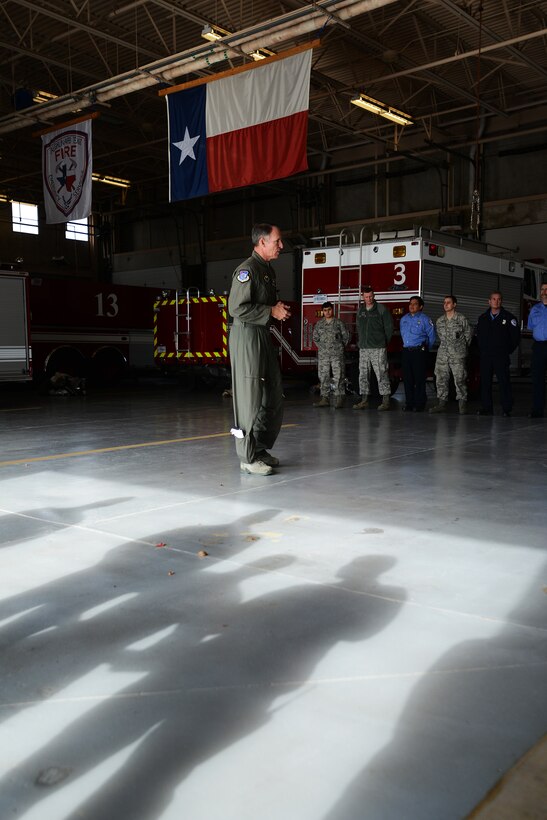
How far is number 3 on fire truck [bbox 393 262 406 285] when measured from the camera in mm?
11828

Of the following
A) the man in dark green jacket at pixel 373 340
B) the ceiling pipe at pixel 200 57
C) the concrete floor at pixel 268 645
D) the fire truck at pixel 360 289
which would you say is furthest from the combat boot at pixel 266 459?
the ceiling pipe at pixel 200 57

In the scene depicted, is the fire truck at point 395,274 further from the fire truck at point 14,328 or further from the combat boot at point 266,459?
the combat boot at point 266,459

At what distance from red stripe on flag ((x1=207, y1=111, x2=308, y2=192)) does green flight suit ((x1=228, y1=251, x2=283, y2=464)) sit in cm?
575

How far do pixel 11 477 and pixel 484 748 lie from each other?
182 inches

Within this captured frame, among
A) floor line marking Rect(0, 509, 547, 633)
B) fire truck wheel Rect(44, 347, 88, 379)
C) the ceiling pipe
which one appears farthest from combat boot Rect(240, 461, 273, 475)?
fire truck wheel Rect(44, 347, 88, 379)

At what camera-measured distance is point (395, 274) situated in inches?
469

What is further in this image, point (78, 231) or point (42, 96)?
point (78, 231)

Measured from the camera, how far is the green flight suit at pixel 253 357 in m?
5.76

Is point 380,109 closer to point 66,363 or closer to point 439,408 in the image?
point 439,408

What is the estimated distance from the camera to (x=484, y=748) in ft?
5.94

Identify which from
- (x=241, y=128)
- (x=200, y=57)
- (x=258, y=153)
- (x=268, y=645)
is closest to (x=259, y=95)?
(x=241, y=128)

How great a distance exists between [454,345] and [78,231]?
22.6 metres

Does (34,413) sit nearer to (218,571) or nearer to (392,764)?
(218,571)

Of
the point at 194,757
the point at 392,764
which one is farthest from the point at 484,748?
the point at 194,757
